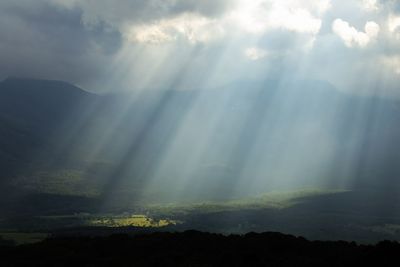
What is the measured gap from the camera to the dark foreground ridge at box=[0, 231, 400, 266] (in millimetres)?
62294

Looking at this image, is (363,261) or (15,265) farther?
(15,265)

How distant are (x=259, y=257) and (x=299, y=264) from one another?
6.64 m

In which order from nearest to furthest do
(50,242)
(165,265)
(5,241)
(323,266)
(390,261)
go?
(390,261) < (323,266) < (165,265) < (50,242) < (5,241)

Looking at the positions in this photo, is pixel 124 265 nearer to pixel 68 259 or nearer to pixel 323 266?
pixel 68 259

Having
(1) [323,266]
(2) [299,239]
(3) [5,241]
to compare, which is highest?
(3) [5,241]

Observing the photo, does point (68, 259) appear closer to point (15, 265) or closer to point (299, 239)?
point (15, 265)

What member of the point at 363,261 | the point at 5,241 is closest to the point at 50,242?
the point at 363,261

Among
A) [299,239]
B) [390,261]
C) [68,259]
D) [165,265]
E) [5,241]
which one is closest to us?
[390,261]

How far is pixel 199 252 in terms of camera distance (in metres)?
72.8

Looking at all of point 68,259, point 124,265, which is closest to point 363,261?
point 124,265

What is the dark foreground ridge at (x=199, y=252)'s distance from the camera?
62.3m

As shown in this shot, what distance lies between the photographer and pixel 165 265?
65.4m

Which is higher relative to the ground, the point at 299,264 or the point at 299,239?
the point at 299,239

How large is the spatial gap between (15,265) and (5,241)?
439ft
